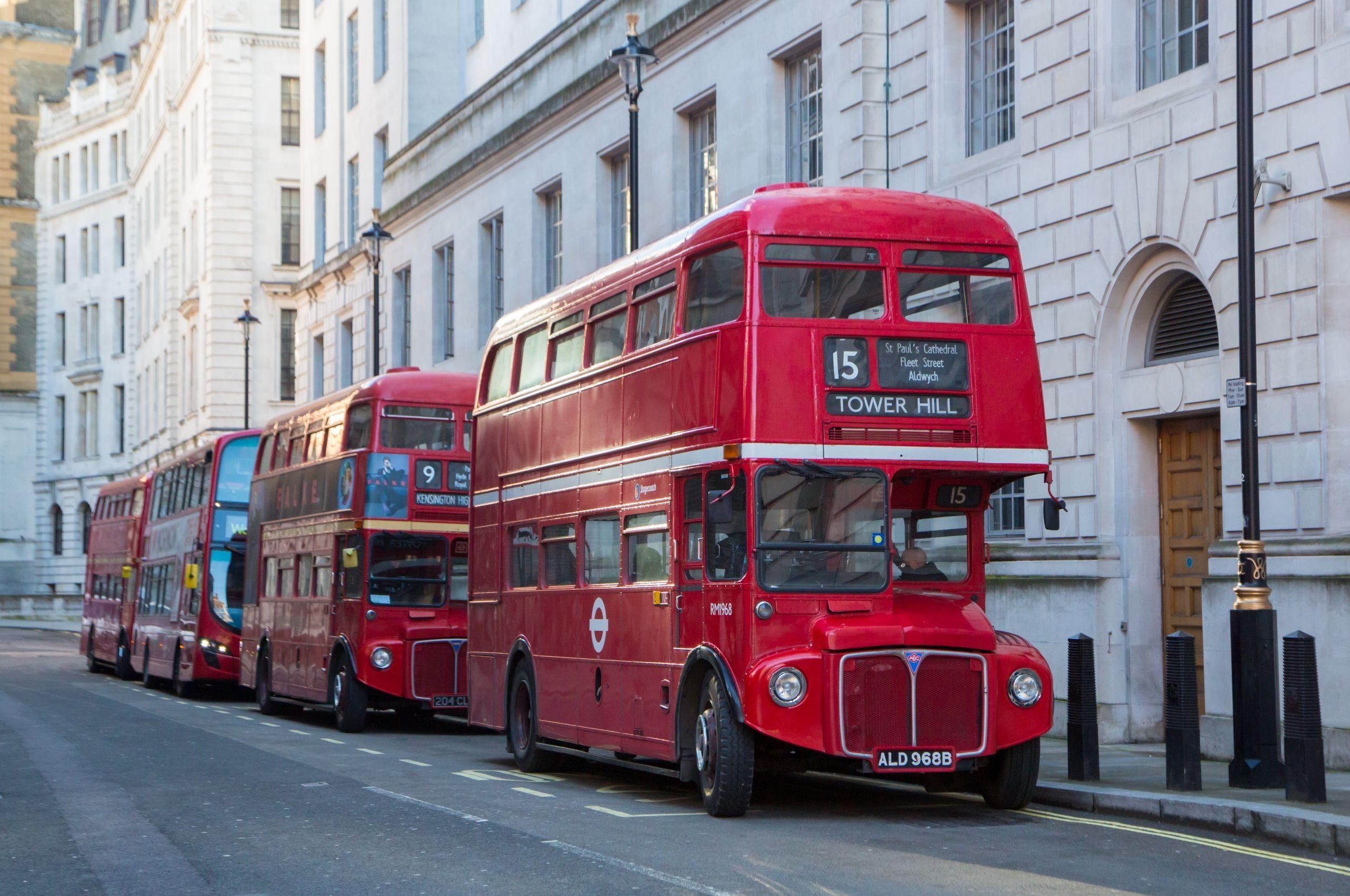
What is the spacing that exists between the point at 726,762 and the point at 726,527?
1.61 meters

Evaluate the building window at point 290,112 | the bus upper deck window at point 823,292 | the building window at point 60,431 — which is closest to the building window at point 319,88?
the building window at point 290,112

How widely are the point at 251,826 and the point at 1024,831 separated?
515cm

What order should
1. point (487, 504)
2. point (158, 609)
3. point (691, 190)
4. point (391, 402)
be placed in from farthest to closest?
point (158, 609) → point (691, 190) → point (391, 402) → point (487, 504)

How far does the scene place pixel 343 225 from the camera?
46.1 metres

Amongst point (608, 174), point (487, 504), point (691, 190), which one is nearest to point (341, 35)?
point (608, 174)

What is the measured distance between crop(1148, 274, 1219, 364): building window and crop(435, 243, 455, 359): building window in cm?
2224

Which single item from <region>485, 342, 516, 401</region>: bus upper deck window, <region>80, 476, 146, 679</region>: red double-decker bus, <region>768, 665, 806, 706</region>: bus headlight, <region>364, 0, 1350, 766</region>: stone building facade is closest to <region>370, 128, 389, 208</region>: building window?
<region>80, 476, 146, 679</region>: red double-decker bus

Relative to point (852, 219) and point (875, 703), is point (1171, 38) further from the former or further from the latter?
point (875, 703)

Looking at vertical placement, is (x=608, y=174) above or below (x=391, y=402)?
above

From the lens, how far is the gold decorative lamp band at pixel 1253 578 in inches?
493

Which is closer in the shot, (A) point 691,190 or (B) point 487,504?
(B) point 487,504

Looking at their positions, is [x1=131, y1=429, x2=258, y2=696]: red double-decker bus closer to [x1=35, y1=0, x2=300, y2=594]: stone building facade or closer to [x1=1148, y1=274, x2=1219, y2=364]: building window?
[x1=1148, y1=274, x2=1219, y2=364]: building window

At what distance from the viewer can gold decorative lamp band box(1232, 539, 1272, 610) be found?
12523mm

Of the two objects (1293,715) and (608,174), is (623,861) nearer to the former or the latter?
(1293,715)
